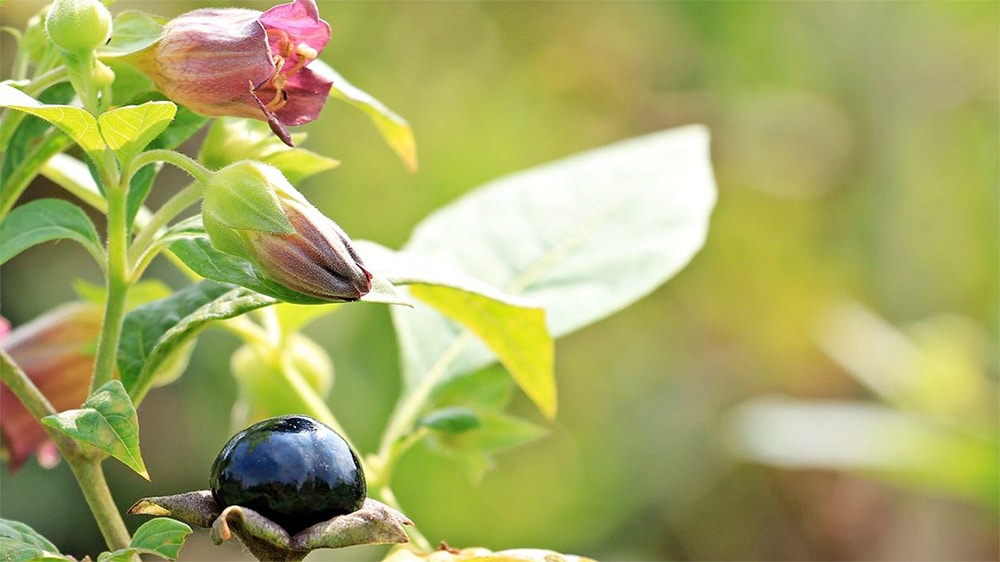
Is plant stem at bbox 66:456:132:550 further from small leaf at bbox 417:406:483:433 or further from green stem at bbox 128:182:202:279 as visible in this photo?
small leaf at bbox 417:406:483:433

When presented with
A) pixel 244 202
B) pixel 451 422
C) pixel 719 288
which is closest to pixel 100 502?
pixel 244 202

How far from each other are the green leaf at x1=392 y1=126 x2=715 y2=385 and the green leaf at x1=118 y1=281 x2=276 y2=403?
9.8 inches

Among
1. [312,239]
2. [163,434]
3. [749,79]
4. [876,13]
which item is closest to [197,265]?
[312,239]

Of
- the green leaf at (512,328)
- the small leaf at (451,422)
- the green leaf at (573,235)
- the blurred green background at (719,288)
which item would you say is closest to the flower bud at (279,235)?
the green leaf at (512,328)

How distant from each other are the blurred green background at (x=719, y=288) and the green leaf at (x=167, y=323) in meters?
1.74

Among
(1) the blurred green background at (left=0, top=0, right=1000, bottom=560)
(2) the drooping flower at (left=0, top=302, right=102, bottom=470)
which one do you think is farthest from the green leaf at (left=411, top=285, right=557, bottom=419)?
(1) the blurred green background at (left=0, top=0, right=1000, bottom=560)

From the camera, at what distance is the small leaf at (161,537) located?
1.26 ft

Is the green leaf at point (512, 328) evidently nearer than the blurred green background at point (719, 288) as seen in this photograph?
Yes

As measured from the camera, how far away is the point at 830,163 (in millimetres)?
3277

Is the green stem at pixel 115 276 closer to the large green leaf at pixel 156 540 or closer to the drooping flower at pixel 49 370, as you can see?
the large green leaf at pixel 156 540

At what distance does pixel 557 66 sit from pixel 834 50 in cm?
77

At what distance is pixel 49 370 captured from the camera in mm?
666

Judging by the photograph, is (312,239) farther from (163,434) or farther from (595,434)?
(163,434)

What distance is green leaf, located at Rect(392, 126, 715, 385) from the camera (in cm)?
74
